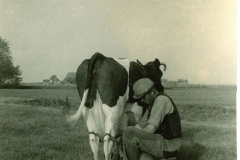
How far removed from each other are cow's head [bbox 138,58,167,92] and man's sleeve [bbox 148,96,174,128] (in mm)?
1502

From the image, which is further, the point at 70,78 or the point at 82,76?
the point at 70,78

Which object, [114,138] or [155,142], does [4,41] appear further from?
[155,142]

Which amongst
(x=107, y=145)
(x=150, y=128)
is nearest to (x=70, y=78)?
(x=107, y=145)

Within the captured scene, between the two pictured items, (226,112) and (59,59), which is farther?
(226,112)

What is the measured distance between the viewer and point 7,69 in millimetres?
5242

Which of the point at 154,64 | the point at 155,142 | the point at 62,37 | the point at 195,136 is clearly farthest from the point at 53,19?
the point at 195,136

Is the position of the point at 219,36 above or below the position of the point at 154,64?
above

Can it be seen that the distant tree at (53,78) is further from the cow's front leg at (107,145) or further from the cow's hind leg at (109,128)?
the cow's front leg at (107,145)

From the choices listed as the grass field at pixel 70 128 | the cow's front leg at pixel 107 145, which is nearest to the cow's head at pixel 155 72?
the grass field at pixel 70 128

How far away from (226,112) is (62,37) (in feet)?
10.9

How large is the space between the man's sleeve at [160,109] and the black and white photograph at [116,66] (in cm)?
89

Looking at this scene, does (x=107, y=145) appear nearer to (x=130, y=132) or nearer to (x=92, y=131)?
(x=92, y=131)

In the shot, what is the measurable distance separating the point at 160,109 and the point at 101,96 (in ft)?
3.32

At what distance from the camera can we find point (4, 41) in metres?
5.19
